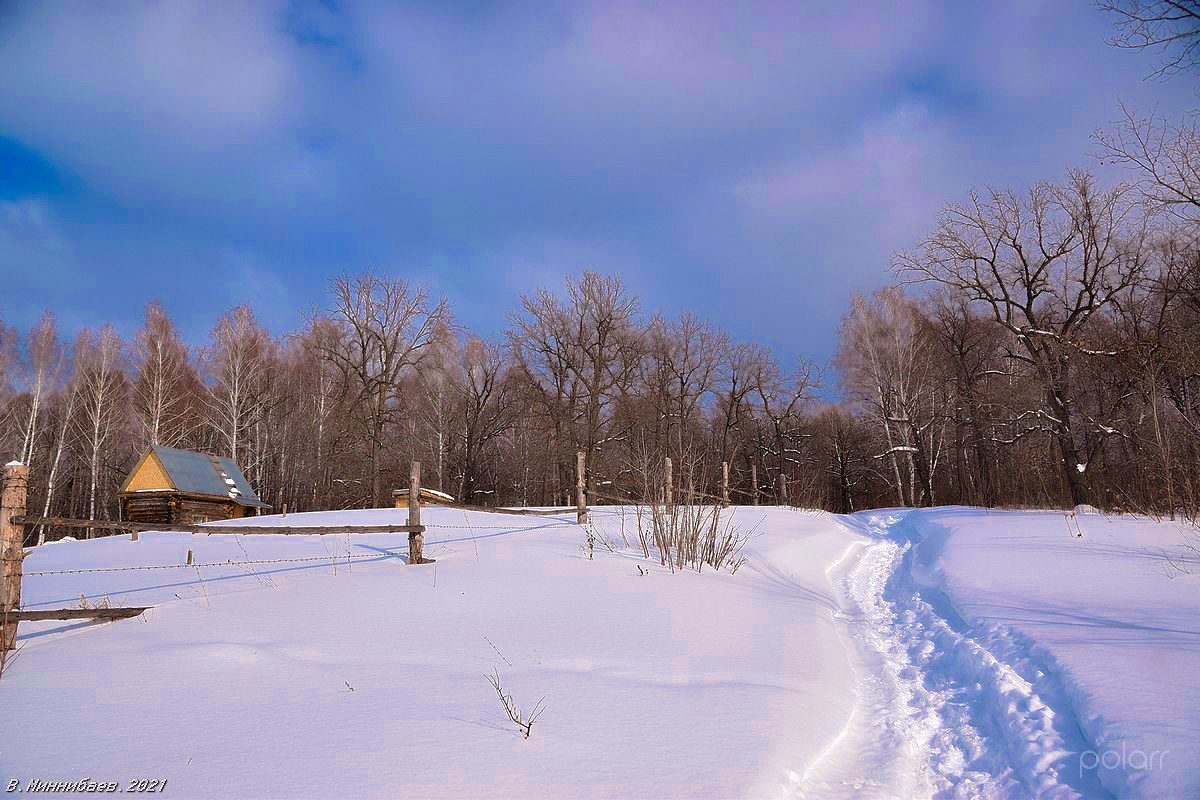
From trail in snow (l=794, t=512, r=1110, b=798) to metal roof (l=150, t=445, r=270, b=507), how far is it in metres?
24.9

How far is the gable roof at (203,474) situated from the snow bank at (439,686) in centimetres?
1746

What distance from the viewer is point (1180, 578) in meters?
6.17

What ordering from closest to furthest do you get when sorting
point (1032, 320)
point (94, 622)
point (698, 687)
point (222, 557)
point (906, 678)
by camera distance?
1. point (698, 687)
2. point (906, 678)
3. point (94, 622)
4. point (222, 557)
5. point (1032, 320)

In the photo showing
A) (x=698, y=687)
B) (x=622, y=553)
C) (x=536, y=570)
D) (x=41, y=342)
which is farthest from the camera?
(x=41, y=342)

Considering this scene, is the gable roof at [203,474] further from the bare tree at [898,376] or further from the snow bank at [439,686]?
the bare tree at [898,376]

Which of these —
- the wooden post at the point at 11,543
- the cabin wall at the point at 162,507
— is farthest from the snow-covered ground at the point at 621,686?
the cabin wall at the point at 162,507

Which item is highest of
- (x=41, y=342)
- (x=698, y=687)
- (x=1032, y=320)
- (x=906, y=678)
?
(x=41, y=342)

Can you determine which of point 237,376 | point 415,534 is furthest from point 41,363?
point 415,534

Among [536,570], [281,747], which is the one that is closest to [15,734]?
[281,747]

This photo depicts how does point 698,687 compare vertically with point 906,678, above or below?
above

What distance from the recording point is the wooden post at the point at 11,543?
5008 mm

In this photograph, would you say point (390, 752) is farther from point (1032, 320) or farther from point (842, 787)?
point (1032, 320)

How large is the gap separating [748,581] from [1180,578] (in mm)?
4372

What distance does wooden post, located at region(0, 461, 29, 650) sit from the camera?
5.01 meters
